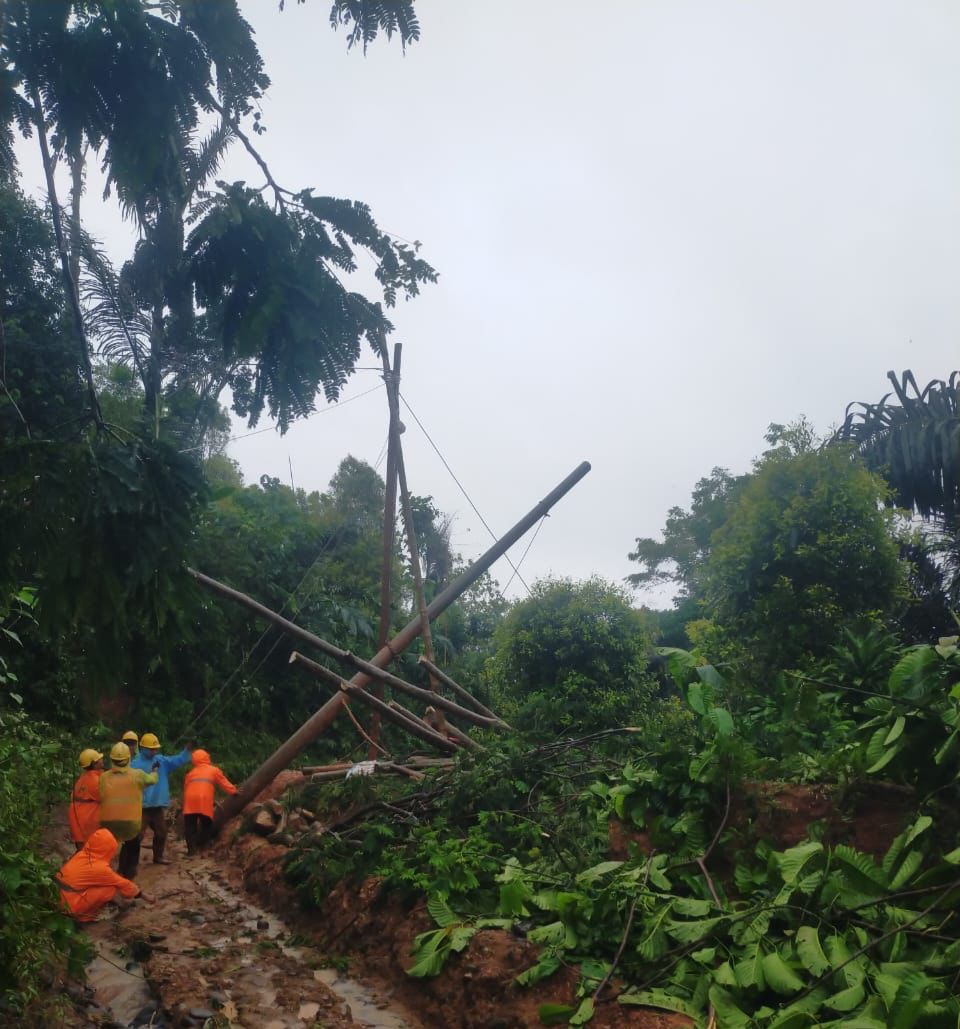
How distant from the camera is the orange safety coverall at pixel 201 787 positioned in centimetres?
1091

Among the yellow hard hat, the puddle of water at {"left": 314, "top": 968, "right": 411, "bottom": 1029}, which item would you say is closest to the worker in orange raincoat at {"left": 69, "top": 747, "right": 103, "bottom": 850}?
the yellow hard hat

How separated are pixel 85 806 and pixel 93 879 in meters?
1.43

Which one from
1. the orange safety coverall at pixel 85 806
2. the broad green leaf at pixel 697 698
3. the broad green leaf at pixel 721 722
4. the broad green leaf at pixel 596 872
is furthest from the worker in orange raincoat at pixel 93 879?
the broad green leaf at pixel 721 722

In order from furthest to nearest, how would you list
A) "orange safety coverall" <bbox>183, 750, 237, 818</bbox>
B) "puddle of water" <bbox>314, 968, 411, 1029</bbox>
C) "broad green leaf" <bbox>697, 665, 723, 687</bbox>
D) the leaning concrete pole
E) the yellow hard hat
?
1. "orange safety coverall" <bbox>183, 750, 237, 818</bbox>
2. the leaning concrete pole
3. the yellow hard hat
4. "broad green leaf" <bbox>697, 665, 723, 687</bbox>
5. "puddle of water" <bbox>314, 968, 411, 1029</bbox>

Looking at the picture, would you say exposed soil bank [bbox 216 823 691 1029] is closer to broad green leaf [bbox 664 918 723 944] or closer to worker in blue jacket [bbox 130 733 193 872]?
broad green leaf [bbox 664 918 723 944]

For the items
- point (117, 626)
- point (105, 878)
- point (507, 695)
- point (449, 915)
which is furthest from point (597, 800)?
point (507, 695)

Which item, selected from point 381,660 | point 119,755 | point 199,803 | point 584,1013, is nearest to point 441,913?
point 584,1013

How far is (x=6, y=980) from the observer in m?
3.46

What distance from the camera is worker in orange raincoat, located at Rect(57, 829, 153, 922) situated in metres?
6.99

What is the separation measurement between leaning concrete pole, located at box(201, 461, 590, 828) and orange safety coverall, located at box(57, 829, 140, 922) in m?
3.26

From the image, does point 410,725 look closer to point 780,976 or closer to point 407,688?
point 407,688

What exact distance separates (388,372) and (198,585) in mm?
8010

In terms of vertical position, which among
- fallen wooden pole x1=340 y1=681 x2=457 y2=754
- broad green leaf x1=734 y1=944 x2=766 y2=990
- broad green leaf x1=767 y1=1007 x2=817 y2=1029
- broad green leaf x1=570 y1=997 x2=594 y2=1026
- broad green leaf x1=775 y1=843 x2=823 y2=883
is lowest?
broad green leaf x1=570 y1=997 x2=594 y2=1026

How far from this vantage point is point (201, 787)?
36.0ft
